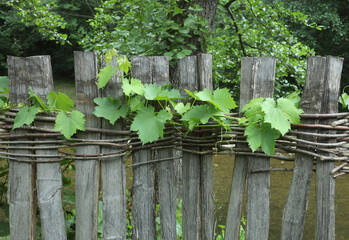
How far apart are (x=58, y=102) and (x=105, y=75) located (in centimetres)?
27

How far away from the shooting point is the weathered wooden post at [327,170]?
1686 mm

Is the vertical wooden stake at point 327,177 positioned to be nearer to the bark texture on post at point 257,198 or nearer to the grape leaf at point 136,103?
the bark texture on post at point 257,198

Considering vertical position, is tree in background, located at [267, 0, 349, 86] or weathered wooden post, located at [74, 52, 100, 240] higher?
tree in background, located at [267, 0, 349, 86]

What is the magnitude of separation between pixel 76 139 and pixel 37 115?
217 mm

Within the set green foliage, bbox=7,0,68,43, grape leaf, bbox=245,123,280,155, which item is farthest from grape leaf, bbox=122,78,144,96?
green foliage, bbox=7,0,68,43

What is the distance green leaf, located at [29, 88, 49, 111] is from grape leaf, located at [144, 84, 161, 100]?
478 mm

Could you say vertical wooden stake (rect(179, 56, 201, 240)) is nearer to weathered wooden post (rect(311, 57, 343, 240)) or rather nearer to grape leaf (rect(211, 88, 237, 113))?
grape leaf (rect(211, 88, 237, 113))

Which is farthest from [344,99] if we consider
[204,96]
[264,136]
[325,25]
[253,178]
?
[325,25]

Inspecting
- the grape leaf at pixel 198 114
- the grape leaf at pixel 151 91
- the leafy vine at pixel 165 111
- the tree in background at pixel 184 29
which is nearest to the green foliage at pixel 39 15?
the tree in background at pixel 184 29

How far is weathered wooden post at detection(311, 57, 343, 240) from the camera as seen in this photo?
1.69 m

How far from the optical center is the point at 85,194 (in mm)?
1853

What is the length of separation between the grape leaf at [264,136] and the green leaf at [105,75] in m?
0.64

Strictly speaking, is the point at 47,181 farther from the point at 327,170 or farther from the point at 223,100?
the point at 327,170

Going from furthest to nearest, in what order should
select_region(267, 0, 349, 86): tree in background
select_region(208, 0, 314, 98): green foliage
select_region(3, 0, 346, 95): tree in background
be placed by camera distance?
select_region(267, 0, 349, 86): tree in background
select_region(208, 0, 314, 98): green foliage
select_region(3, 0, 346, 95): tree in background
